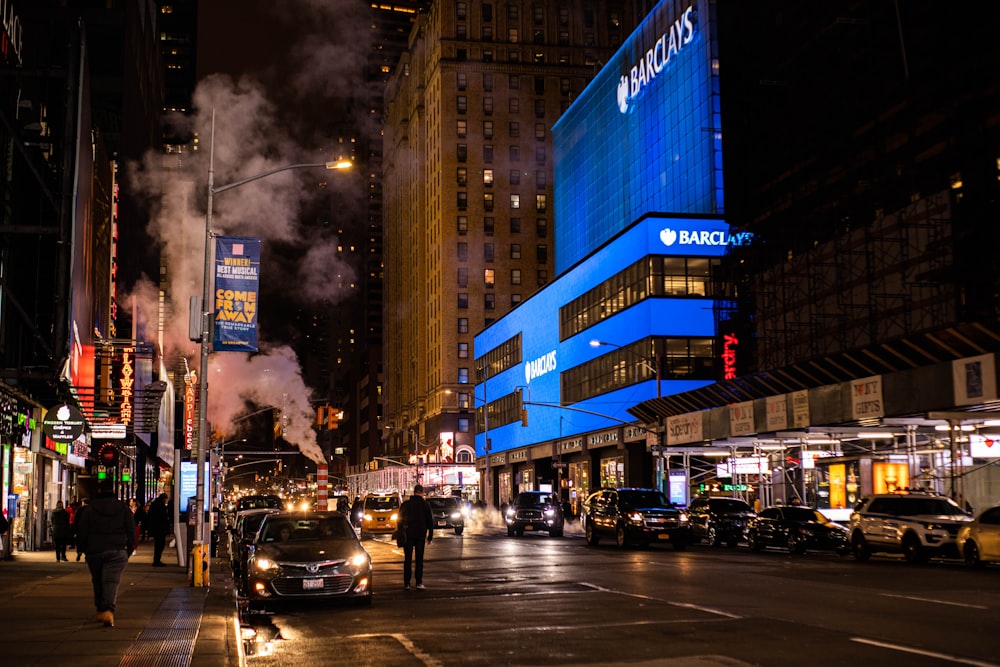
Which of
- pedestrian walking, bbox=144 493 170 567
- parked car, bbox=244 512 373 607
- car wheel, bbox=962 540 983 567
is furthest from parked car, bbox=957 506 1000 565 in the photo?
pedestrian walking, bbox=144 493 170 567

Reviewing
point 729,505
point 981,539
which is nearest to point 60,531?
point 729,505

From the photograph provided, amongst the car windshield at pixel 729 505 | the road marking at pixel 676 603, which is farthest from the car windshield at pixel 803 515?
the road marking at pixel 676 603

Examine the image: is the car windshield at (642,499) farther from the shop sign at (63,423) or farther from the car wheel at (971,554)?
the shop sign at (63,423)

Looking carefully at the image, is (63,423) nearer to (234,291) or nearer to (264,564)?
(234,291)

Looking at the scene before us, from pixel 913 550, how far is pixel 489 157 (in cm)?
10795

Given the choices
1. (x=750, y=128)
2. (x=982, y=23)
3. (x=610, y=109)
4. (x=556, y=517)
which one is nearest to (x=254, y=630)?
(x=556, y=517)

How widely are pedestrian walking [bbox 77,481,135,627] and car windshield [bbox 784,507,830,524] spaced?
2360 centimetres

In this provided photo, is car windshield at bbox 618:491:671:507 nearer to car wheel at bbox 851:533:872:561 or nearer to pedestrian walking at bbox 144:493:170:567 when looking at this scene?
car wheel at bbox 851:533:872:561

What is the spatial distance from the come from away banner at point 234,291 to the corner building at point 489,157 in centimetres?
10392

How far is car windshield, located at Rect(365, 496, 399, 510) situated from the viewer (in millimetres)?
49156

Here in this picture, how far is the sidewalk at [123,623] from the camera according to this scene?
1112cm

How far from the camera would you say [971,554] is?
2580cm

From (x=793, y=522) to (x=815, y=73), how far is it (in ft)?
116

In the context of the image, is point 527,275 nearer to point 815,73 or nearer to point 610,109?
point 610,109
